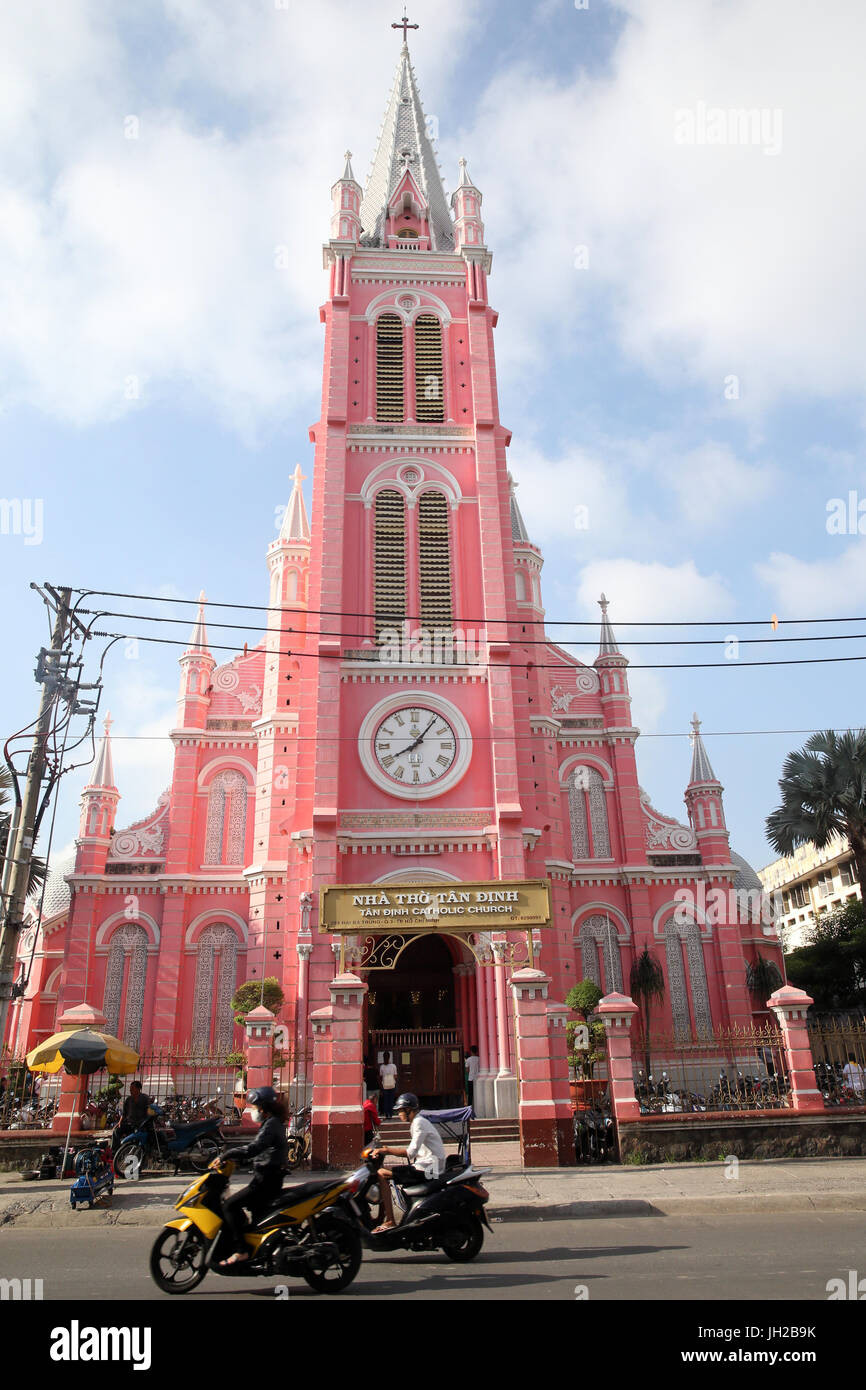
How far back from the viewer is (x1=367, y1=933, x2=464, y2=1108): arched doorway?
66.7ft

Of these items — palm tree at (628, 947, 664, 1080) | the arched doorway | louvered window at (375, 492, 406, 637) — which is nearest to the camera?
the arched doorway

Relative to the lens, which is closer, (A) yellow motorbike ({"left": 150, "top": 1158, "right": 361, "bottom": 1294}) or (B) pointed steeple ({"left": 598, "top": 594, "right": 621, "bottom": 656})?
(A) yellow motorbike ({"left": 150, "top": 1158, "right": 361, "bottom": 1294})

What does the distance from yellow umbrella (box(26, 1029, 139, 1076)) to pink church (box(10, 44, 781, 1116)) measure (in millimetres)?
5272

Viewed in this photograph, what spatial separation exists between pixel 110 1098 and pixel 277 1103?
16.1 m

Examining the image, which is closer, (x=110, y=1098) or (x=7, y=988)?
(x=7, y=988)

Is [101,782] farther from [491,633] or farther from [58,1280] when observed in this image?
[58,1280]

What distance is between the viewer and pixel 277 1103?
24.0 ft

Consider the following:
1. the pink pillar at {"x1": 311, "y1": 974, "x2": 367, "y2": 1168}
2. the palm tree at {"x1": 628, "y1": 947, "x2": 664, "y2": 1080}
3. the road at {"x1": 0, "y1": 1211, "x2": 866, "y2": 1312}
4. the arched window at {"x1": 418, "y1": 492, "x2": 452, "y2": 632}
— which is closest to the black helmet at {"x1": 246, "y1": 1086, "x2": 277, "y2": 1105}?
the road at {"x1": 0, "y1": 1211, "x2": 866, "y2": 1312}

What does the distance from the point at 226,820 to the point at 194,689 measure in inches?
166

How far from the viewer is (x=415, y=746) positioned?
2252 cm

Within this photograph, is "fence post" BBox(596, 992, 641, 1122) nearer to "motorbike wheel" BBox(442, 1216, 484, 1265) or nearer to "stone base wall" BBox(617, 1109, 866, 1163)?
"stone base wall" BBox(617, 1109, 866, 1163)

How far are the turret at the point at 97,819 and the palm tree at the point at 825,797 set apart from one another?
19.5 m

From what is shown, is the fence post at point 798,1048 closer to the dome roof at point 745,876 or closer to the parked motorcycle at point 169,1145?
the parked motorcycle at point 169,1145
